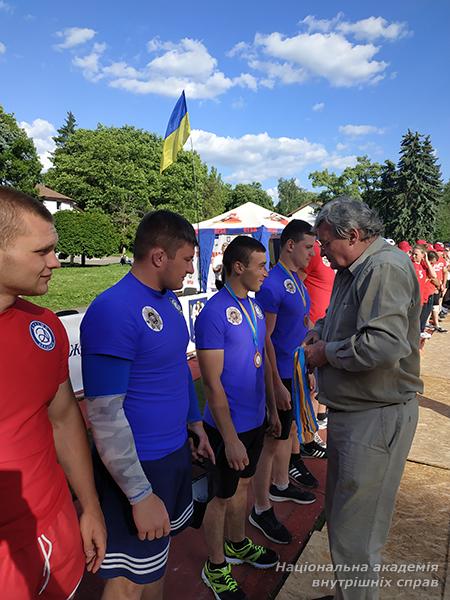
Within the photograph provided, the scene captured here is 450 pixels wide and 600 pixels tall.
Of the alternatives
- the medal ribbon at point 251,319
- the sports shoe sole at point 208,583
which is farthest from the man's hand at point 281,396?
the sports shoe sole at point 208,583

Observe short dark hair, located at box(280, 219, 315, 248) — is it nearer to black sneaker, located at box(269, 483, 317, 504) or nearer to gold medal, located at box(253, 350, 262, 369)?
gold medal, located at box(253, 350, 262, 369)

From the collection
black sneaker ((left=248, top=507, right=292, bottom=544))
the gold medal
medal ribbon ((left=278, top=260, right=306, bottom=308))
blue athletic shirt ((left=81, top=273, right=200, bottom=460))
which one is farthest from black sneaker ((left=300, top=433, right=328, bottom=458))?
blue athletic shirt ((left=81, top=273, right=200, bottom=460))

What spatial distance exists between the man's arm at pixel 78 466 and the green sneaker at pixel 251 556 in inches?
55.7

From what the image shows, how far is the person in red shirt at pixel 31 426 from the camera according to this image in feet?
4.36

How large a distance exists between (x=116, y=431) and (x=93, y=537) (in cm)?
43

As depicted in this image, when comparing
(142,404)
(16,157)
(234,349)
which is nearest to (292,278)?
(234,349)

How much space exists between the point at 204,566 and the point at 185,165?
50.1 meters

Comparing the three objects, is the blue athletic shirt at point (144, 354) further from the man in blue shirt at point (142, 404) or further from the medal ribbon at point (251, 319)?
the medal ribbon at point (251, 319)

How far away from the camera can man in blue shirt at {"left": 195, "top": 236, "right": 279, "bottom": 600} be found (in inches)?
97.5

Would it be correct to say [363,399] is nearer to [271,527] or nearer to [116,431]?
[116,431]

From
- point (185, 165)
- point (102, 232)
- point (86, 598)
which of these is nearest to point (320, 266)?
point (86, 598)

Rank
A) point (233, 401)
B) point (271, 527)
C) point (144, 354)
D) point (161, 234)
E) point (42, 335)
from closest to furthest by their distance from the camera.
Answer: point (42, 335), point (144, 354), point (161, 234), point (233, 401), point (271, 527)

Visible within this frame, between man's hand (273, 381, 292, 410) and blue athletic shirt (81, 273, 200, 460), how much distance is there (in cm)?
134

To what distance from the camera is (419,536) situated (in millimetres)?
3119
